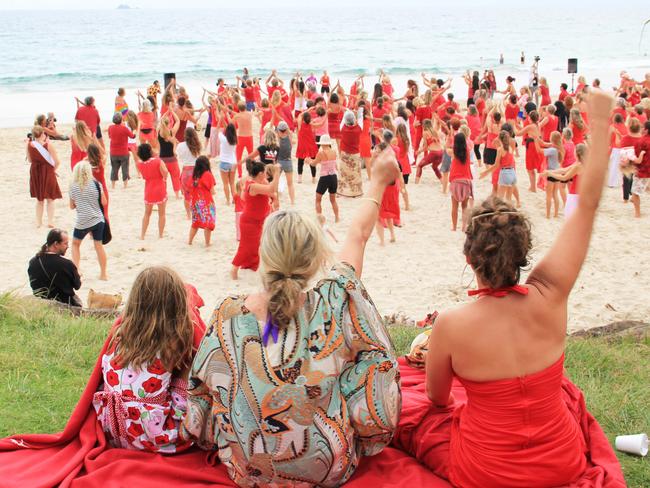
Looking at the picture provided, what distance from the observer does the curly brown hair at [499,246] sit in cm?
288

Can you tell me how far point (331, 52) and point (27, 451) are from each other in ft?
260

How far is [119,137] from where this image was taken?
13.8 metres

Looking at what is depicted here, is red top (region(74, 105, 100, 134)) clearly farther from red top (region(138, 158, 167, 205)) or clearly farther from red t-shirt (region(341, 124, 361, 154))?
red t-shirt (region(341, 124, 361, 154))

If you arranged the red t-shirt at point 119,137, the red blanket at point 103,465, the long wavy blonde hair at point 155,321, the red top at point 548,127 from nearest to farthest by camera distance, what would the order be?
1. the red blanket at point 103,465
2. the long wavy blonde hair at point 155,321
3. the red t-shirt at point 119,137
4. the red top at point 548,127

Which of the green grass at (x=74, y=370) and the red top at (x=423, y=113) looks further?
the red top at (x=423, y=113)

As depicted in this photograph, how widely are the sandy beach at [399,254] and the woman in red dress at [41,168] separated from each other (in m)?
0.53

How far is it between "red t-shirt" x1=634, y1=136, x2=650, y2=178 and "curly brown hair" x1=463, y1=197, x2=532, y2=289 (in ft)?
33.0

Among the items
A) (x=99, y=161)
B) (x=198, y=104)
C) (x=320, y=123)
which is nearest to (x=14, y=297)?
(x=99, y=161)

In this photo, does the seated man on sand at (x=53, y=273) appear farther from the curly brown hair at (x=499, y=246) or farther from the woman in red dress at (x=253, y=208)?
the curly brown hair at (x=499, y=246)

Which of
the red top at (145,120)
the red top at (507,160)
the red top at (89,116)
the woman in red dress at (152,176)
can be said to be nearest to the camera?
the woman in red dress at (152,176)

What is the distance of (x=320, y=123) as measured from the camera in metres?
15.4

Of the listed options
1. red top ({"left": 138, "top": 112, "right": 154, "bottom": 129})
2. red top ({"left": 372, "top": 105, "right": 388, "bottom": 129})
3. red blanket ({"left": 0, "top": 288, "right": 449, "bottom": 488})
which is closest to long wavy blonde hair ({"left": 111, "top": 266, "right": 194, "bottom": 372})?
red blanket ({"left": 0, "top": 288, "right": 449, "bottom": 488})

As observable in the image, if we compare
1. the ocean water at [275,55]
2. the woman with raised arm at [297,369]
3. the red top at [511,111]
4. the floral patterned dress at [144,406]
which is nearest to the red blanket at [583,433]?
the woman with raised arm at [297,369]

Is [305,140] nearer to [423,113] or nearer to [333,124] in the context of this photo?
[333,124]
